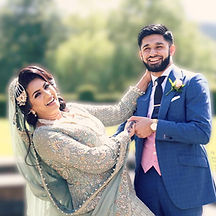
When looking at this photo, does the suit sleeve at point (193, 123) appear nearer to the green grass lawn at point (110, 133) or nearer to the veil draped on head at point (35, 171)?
the green grass lawn at point (110, 133)

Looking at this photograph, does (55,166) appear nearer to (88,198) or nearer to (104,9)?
(88,198)

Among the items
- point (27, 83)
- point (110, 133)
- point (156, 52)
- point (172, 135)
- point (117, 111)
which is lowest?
point (172, 135)

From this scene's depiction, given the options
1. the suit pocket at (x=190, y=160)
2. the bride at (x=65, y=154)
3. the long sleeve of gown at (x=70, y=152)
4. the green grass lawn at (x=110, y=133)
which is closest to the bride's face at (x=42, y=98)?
the bride at (x=65, y=154)

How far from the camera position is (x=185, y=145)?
3.02 m

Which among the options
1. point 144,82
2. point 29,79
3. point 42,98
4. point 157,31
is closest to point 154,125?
point 144,82

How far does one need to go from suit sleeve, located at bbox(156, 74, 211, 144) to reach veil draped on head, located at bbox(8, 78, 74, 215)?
71 cm

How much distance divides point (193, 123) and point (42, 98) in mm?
918

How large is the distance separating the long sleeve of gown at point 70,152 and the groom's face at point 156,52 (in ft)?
1.95

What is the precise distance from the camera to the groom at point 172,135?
2908mm

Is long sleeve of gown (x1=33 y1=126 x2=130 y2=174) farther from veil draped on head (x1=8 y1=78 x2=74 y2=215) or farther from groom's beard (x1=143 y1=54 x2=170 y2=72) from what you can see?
groom's beard (x1=143 y1=54 x2=170 y2=72)

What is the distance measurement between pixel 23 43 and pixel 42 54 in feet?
4.74

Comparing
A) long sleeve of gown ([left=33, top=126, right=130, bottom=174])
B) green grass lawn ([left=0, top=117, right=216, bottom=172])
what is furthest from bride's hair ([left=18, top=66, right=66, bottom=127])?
green grass lawn ([left=0, top=117, right=216, bottom=172])

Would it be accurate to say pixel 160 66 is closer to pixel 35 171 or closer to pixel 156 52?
pixel 156 52

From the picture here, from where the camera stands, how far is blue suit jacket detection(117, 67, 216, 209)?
290 cm
